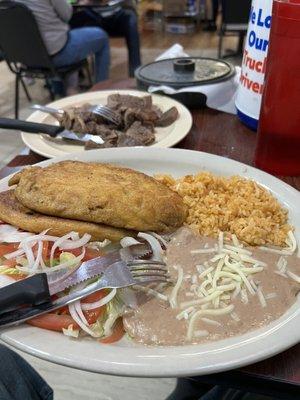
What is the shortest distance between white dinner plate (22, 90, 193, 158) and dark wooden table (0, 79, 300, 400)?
0.12ft

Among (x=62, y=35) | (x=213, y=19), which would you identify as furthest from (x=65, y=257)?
(x=213, y=19)

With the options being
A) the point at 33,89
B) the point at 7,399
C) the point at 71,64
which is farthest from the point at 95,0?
the point at 7,399

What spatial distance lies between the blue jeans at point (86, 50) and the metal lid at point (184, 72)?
1.63 m

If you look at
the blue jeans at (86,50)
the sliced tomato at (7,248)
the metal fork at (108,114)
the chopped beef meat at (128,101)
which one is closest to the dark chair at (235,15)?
the blue jeans at (86,50)

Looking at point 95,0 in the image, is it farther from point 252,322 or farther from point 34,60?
point 252,322

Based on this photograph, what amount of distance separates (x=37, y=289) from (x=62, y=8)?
2.61 meters

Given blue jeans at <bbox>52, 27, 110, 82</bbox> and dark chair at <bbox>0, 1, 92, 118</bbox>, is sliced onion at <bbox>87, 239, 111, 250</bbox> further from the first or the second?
blue jeans at <bbox>52, 27, 110, 82</bbox>

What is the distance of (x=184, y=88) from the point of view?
131 centimetres

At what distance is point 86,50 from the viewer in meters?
3.02

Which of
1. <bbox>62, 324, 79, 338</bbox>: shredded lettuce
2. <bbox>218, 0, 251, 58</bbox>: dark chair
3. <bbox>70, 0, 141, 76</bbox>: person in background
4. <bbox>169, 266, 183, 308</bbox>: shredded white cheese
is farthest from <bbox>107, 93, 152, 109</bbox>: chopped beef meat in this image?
<bbox>218, 0, 251, 58</bbox>: dark chair

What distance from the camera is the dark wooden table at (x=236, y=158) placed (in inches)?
21.5

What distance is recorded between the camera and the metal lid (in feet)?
4.34

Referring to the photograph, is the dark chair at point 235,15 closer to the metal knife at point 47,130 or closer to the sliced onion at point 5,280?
the metal knife at point 47,130

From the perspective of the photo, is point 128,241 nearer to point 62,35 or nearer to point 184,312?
point 184,312
